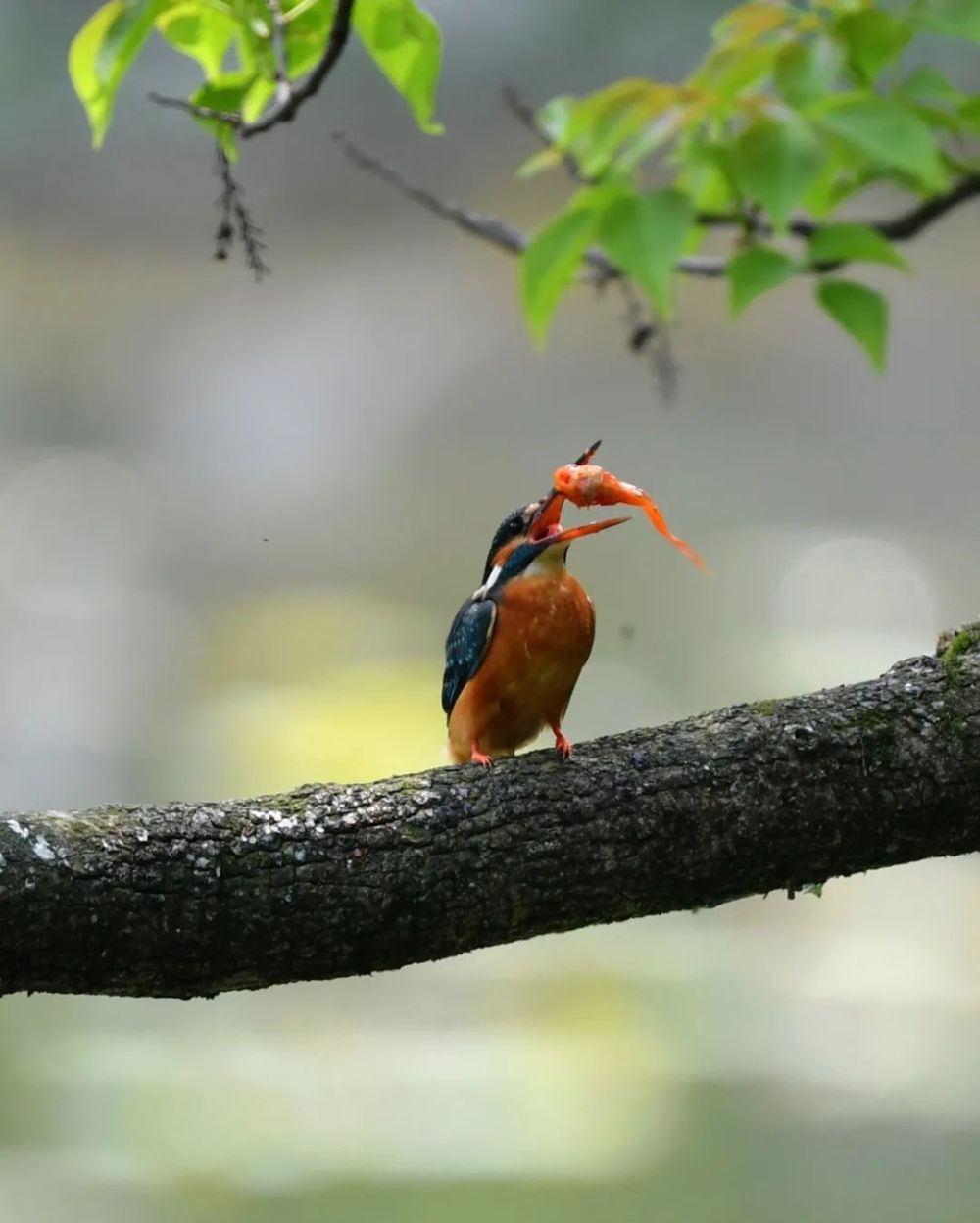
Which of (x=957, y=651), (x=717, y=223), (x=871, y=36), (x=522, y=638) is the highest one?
(x=717, y=223)

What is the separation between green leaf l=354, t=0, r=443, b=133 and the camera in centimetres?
135

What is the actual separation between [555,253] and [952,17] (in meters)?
0.49

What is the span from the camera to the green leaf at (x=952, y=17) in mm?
1498

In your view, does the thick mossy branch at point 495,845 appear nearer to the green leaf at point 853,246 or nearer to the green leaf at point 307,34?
the green leaf at point 853,246

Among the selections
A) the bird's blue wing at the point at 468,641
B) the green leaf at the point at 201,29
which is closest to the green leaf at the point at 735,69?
the green leaf at the point at 201,29

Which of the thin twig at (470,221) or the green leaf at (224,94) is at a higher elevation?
the thin twig at (470,221)

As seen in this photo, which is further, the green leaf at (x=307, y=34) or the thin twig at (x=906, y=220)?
the thin twig at (x=906, y=220)

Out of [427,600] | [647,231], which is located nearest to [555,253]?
[647,231]

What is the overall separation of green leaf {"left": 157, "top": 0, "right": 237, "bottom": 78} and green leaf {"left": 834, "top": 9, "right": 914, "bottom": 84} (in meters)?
0.66

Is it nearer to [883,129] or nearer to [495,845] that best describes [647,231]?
[883,129]

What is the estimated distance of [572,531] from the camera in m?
1.66

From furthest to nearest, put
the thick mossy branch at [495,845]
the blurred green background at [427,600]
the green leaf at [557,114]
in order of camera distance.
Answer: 1. the blurred green background at [427,600]
2. the green leaf at [557,114]
3. the thick mossy branch at [495,845]

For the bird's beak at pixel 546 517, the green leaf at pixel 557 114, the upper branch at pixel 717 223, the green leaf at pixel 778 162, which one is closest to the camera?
the green leaf at pixel 778 162

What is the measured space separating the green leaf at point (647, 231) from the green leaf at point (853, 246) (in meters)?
0.20
